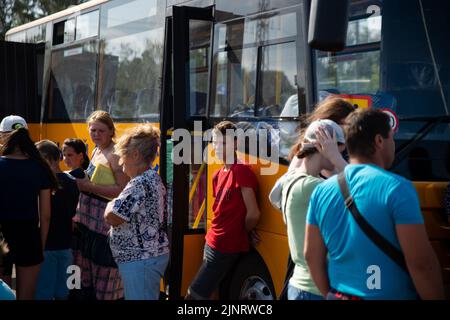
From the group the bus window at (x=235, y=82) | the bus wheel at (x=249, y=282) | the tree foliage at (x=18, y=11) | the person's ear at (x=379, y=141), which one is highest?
the tree foliage at (x=18, y=11)

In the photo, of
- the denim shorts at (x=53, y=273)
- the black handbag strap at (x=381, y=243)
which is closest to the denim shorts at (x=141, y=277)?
the denim shorts at (x=53, y=273)

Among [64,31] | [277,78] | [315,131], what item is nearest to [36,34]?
[64,31]

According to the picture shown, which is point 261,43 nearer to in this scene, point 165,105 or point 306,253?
point 165,105

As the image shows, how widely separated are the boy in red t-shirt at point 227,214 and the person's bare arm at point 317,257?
7.39 feet

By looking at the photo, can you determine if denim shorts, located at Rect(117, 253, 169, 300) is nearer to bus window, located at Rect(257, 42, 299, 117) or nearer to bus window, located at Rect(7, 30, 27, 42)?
bus window, located at Rect(257, 42, 299, 117)

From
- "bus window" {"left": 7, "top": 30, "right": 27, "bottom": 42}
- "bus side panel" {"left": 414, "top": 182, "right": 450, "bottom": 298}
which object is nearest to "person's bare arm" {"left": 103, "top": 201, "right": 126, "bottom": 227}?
"bus side panel" {"left": 414, "top": 182, "right": 450, "bottom": 298}

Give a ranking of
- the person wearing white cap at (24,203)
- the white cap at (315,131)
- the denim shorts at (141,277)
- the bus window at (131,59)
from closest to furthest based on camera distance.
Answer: the white cap at (315,131), the denim shorts at (141,277), the person wearing white cap at (24,203), the bus window at (131,59)

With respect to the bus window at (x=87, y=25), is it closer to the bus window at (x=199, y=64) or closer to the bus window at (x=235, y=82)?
the bus window at (x=199, y=64)

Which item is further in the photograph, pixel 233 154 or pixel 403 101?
pixel 233 154

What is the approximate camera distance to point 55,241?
20.4 feet

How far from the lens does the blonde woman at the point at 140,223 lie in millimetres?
5242

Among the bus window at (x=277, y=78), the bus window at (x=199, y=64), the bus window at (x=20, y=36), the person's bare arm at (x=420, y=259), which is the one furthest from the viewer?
the bus window at (x=20, y=36)
